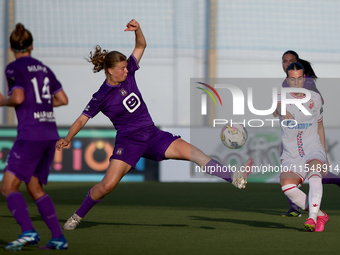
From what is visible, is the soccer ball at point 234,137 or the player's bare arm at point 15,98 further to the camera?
the soccer ball at point 234,137

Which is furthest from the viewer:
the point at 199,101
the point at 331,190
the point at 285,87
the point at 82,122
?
the point at 199,101

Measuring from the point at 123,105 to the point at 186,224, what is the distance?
136 cm

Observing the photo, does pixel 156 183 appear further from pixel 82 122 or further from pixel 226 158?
pixel 82 122

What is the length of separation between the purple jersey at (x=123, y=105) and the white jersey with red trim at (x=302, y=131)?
48.9 inches

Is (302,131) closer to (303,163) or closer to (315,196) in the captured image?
(303,163)

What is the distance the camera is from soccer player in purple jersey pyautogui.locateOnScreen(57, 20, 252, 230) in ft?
16.8

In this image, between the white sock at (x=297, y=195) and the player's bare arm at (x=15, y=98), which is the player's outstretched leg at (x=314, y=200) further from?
the player's bare arm at (x=15, y=98)

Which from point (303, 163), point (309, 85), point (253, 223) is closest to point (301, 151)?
point (303, 163)

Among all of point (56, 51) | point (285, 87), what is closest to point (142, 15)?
point (56, 51)

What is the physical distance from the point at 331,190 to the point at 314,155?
5.00m

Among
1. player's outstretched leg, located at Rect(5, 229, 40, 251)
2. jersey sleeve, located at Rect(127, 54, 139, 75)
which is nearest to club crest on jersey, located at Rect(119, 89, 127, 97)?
jersey sleeve, located at Rect(127, 54, 139, 75)

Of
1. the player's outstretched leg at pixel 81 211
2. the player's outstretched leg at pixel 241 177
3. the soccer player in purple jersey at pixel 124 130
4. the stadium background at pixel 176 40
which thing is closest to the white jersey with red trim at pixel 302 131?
the player's outstretched leg at pixel 241 177

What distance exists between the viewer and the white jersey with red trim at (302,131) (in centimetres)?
525

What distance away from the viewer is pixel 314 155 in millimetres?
5180
